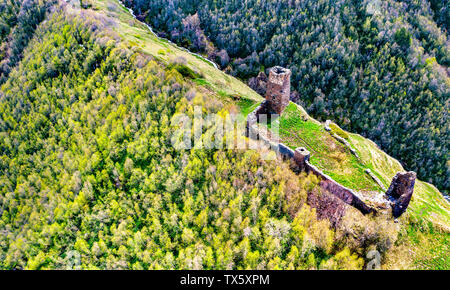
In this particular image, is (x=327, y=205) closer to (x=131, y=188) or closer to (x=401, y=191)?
(x=401, y=191)

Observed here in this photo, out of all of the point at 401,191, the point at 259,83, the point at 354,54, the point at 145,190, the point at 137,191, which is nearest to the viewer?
the point at 401,191

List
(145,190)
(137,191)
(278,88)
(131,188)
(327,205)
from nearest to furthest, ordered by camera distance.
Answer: (327,205) → (145,190) → (137,191) → (131,188) → (278,88)

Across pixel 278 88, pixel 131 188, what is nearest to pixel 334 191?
pixel 278 88

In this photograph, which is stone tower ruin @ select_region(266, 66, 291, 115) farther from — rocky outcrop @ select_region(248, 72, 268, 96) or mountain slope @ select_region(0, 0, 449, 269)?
rocky outcrop @ select_region(248, 72, 268, 96)

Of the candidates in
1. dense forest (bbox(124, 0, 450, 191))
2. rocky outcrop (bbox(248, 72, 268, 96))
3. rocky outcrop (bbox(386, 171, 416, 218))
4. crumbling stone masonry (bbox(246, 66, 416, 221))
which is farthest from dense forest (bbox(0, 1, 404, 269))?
dense forest (bbox(124, 0, 450, 191))

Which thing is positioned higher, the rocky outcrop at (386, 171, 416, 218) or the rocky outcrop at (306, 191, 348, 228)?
the rocky outcrop at (386, 171, 416, 218)
